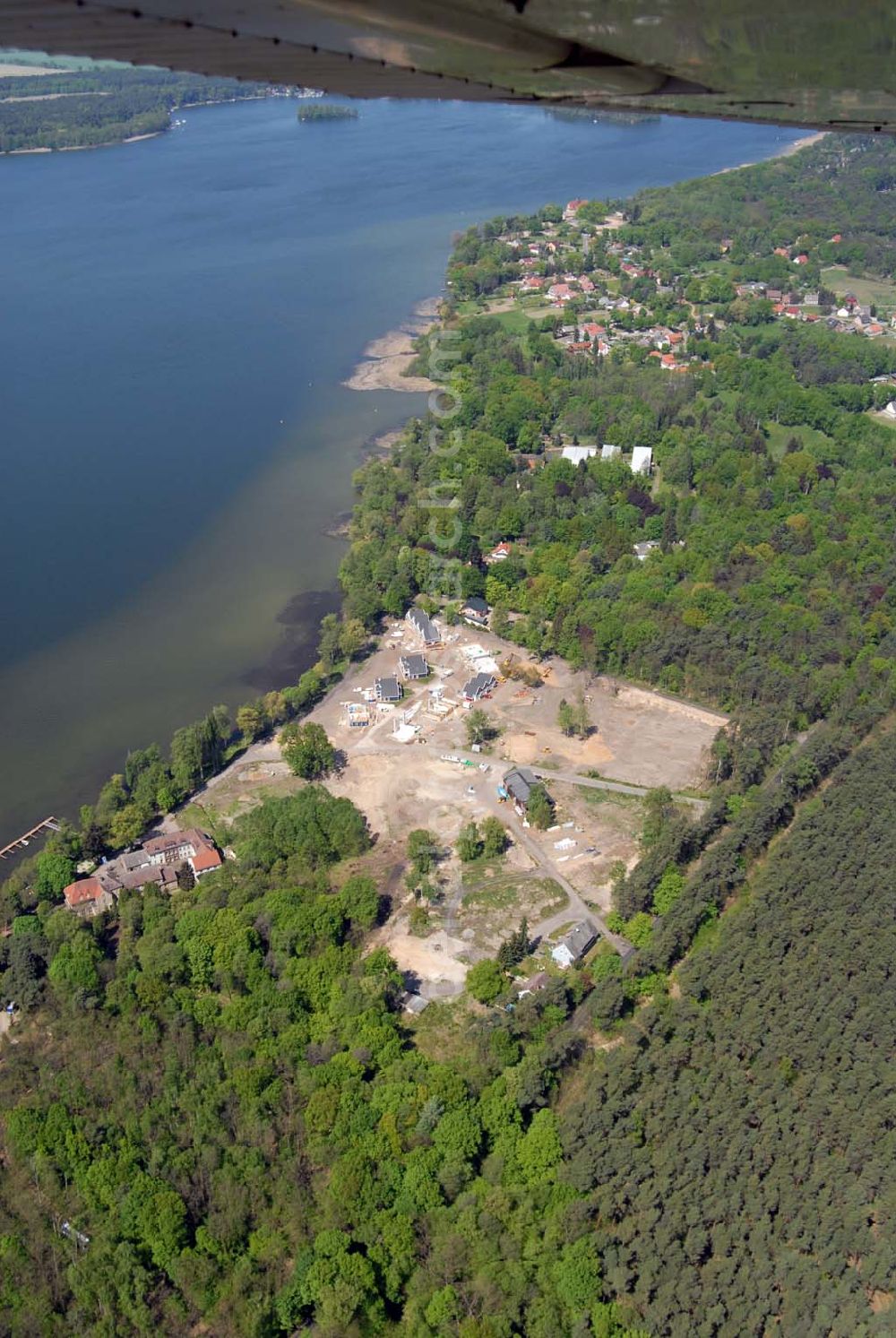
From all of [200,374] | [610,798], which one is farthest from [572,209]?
[610,798]

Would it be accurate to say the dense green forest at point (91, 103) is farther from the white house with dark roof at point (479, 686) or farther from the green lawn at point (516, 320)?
the white house with dark roof at point (479, 686)

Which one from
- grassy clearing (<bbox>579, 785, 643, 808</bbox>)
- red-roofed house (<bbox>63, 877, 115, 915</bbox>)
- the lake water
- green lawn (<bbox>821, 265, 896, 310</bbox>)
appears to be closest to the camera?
red-roofed house (<bbox>63, 877, 115, 915</bbox>)

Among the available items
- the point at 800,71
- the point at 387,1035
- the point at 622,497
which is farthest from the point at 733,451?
the point at 800,71

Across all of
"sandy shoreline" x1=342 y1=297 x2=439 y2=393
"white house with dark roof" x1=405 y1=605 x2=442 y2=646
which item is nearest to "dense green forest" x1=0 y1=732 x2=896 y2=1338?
"white house with dark roof" x1=405 y1=605 x2=442 y2=646

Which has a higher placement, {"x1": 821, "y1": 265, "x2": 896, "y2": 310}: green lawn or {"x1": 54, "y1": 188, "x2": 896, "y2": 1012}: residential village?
{"x1": 821, "y1": 265, "x2": 896, "y2": 310}: green lawn

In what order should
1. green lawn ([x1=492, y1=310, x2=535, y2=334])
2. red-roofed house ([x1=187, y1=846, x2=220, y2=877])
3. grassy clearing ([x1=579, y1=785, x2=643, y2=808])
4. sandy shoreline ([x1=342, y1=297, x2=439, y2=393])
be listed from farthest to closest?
1. green lawn ([x1=492, y1=310, x2=535, y2=334])
2. sandy shoreline ([x1=342, y1=297, x2=439, y2=393])
3. grassy clearing ([x1=579, y1=785, x2=643, y2=808])
4. red-roofed house ([x1=187, y1=846, x2=220, y2=877])

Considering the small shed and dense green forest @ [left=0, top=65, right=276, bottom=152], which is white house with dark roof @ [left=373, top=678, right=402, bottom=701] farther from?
dense green forest @ [left=0, top=65, right=276, bottom=152]
